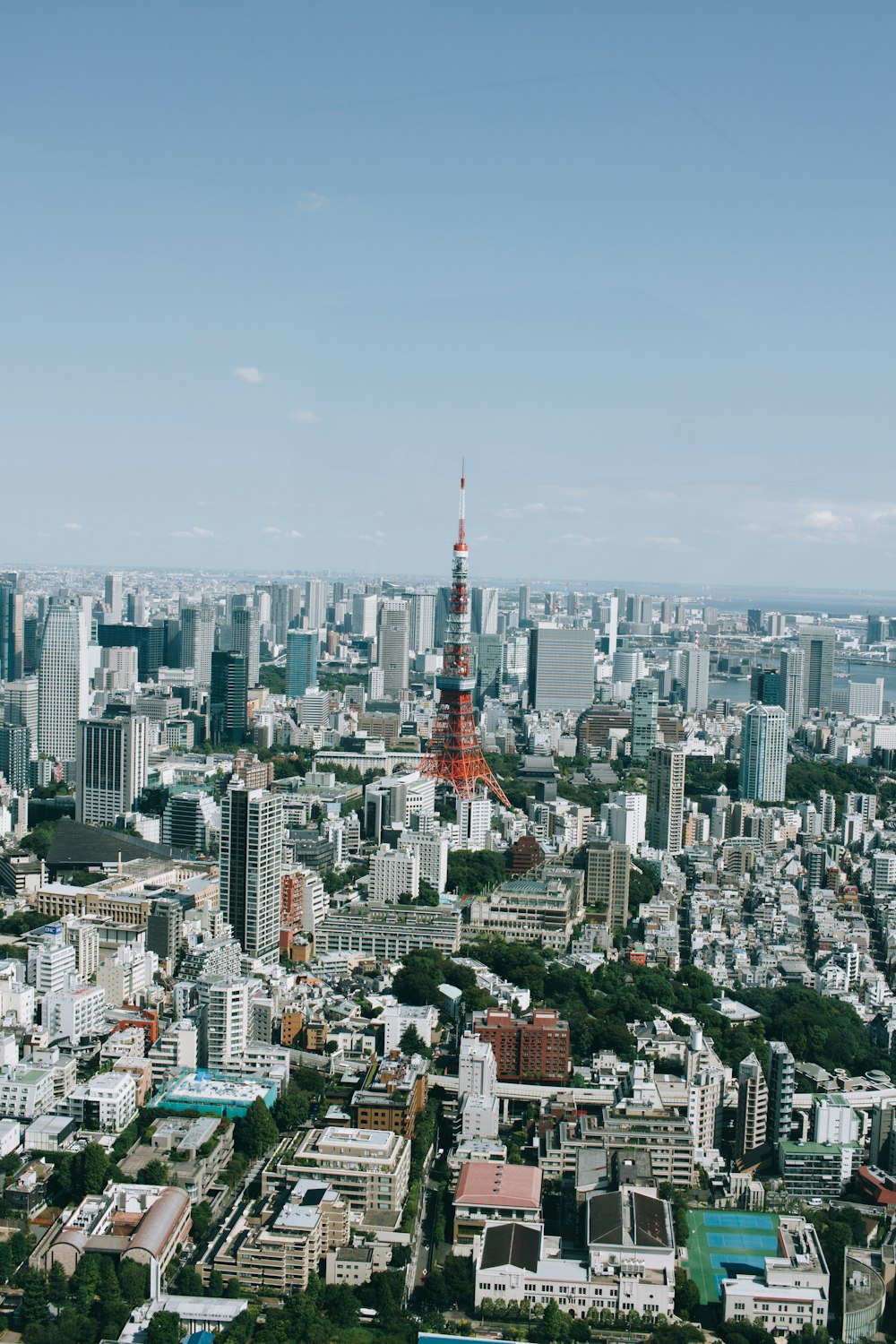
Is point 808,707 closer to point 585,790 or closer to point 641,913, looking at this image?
point 585,790

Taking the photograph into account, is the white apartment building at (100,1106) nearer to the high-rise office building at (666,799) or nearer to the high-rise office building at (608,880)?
the high-rise office building at (608,880)

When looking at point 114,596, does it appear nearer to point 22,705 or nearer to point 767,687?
point 22,705

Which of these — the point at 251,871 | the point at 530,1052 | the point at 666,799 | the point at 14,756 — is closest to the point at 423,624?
the point at 14,756

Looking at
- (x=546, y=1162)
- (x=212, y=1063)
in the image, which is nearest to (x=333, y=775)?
(x=212, y=1063)

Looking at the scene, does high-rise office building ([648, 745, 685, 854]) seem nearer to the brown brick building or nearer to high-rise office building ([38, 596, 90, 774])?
the brown brick building

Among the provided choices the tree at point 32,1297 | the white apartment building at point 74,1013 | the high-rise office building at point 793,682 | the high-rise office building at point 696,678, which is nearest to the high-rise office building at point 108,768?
the white apartment building at point 74,1013

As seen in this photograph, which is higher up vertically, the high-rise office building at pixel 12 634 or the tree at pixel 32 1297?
the high-rise office building at pixel 12 634
